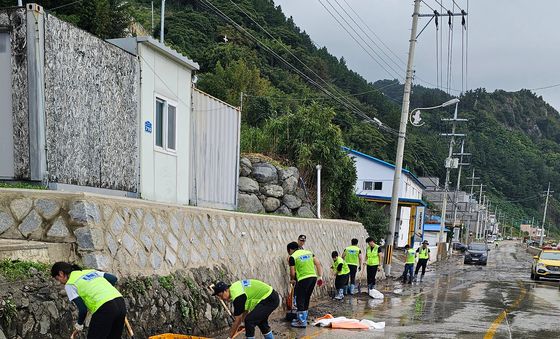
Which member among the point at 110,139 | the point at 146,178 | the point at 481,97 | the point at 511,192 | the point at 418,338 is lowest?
the point at 511,192

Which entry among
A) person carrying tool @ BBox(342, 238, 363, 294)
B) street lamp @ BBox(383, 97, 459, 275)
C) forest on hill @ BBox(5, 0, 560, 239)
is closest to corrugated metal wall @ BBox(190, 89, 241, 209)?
forest on hill @ BBox(5, 0, 560, 239)

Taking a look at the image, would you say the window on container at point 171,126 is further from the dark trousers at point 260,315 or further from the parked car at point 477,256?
the parked car at point 477,256

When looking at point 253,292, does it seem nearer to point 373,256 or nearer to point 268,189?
point 373,256

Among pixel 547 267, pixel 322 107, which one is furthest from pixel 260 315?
pixel 547 267

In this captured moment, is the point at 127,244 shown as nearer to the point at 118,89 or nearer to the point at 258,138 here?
the point at 118,89

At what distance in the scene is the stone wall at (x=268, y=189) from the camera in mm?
20281

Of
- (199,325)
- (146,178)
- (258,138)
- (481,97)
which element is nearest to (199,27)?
(258,138)

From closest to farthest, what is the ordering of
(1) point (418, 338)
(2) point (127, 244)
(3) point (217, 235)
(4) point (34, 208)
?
(4) point (34, 208) < (2) point (127, 244) < (1) point (418, 338) < (3) point (217, 235)

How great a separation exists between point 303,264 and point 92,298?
5851mm

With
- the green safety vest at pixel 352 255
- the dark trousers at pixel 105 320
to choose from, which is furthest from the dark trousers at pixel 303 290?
the dark trousers at pixel 105 320

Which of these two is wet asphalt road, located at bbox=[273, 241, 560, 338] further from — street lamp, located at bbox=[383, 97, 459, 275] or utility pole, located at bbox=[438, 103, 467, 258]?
utility pole, located at bbox=[438, 103, 467, 258]

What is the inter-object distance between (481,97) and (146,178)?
113299mm

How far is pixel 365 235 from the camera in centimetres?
2345

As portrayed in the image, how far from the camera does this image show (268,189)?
2120 cm
